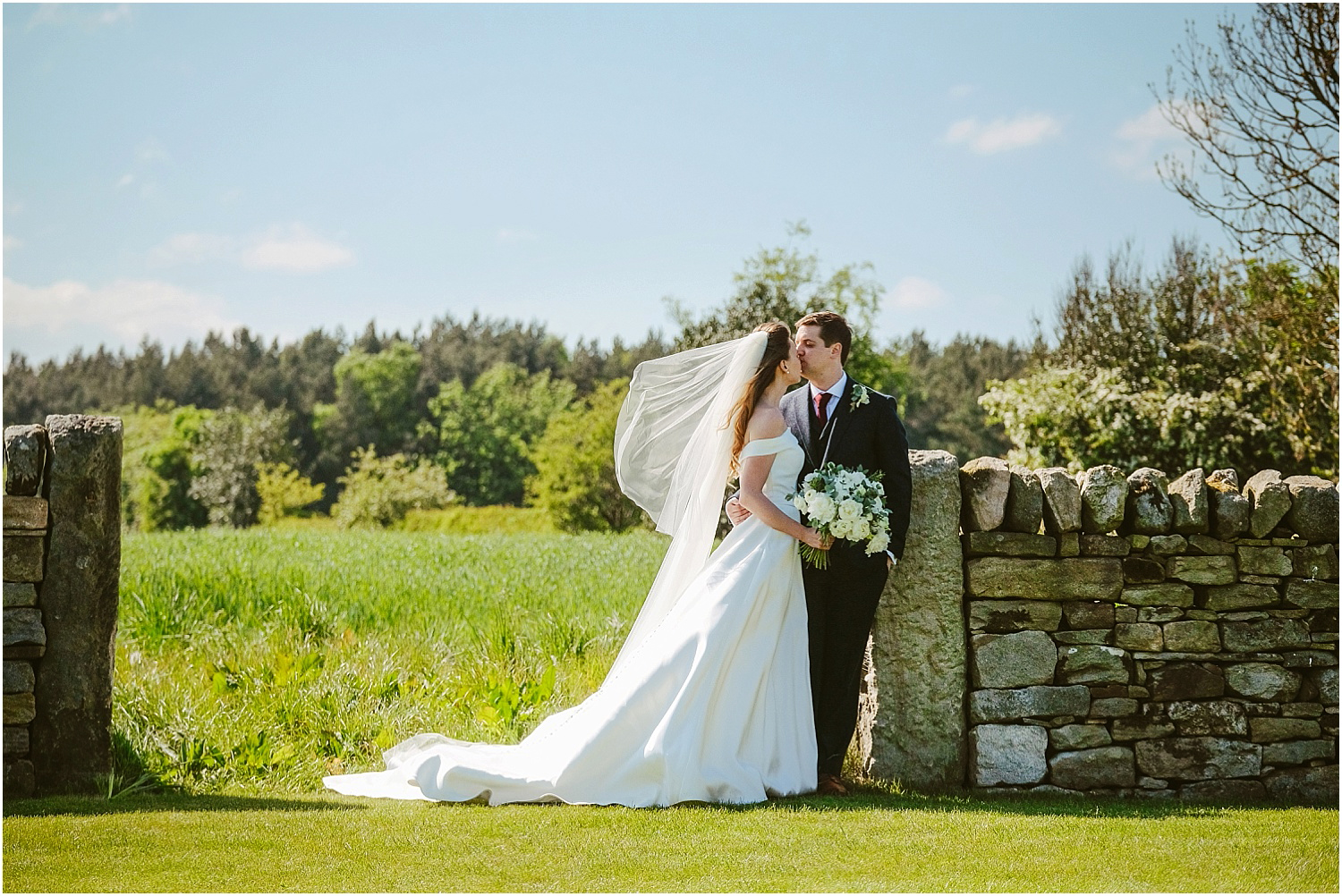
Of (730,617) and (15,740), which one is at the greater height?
(730,617)

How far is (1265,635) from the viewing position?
5195 mm

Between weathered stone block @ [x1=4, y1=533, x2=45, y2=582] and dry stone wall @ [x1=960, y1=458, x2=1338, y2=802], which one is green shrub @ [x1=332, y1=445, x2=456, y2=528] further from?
dry stone wall @ [x1=960, y1=458, x2=1338, y2=802]

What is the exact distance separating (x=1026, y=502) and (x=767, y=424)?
1351 mm

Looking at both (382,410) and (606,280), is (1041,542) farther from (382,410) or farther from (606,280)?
(382,410)

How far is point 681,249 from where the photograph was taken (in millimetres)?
29359

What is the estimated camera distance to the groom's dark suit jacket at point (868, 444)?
484 centimetres

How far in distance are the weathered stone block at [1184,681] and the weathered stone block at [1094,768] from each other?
0.36 m

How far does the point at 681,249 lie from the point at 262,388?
945 inches

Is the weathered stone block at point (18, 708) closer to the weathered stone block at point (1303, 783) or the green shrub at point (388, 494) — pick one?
the weathered stone block at point (1303, 783)

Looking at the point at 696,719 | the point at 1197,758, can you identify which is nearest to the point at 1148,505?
the point at 1197,758

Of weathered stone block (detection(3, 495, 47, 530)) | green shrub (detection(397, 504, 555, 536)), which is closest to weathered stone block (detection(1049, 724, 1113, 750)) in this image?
weathered stone block (detection(3, 495, 47, 530))

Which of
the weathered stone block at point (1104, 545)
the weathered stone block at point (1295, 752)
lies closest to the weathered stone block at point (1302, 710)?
the weathered stone block at point (1295, 752)

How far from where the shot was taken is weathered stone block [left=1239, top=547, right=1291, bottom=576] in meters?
5.16

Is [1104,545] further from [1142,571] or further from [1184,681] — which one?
[1184,681]
